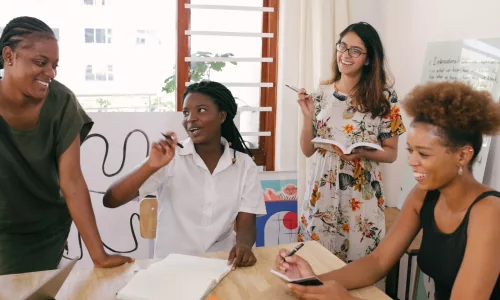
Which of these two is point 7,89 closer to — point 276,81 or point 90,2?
point 276,81

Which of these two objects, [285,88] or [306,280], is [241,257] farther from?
[285,88]

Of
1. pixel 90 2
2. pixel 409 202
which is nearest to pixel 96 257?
pixel 409 202

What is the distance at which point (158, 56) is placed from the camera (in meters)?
3.51

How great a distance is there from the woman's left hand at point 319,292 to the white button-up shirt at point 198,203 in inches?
20.5

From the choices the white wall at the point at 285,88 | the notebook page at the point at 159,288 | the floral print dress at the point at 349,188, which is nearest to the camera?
the notebook page at the point at 159,288

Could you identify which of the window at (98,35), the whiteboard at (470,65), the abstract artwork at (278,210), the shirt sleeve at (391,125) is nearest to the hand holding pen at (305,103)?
the shirt sleeve at (391,125)

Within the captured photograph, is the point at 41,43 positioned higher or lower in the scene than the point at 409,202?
higher

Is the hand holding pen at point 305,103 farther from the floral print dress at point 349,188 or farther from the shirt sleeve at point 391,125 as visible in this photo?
the shirt sleeve at point 391,125

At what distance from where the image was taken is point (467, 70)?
2250 millimetres

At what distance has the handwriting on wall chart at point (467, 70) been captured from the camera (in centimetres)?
211

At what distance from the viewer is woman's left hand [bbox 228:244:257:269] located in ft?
4.58

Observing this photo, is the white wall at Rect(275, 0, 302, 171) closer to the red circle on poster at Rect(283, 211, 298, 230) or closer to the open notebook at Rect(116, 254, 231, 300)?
the red circle on poster at Rect(283, 211, 298, 230)

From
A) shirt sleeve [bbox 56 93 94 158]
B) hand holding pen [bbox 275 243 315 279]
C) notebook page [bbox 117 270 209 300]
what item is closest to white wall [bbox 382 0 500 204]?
hand holding pen [bbox 275 243 315 279]

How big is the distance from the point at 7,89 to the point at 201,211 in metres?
0.73
